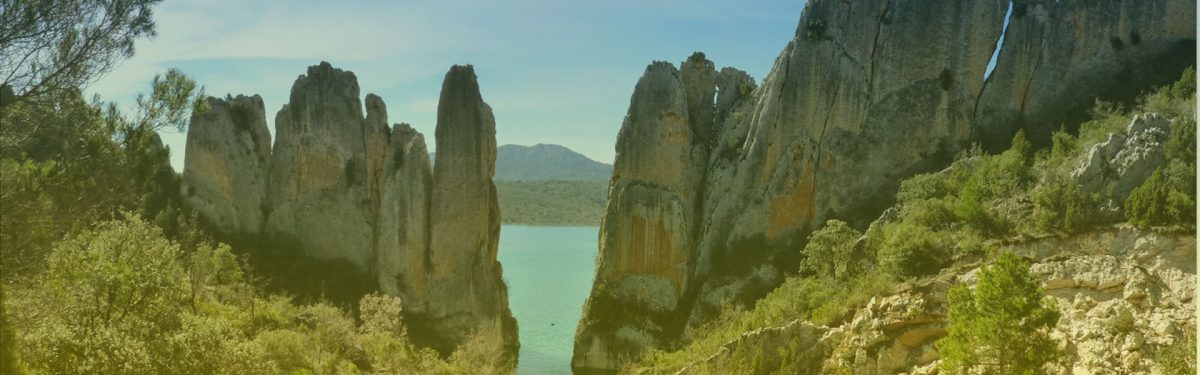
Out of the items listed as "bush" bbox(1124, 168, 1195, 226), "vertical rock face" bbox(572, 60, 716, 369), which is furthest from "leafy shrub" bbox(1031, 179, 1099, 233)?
"vertical rock face" bbox(572, 60, 716, 369)

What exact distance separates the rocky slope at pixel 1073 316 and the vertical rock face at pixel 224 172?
96.4 feet

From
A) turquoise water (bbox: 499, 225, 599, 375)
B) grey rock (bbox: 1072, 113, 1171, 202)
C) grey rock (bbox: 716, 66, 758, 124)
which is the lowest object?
turquoise water (bbox: 499, 225, 599, 375)

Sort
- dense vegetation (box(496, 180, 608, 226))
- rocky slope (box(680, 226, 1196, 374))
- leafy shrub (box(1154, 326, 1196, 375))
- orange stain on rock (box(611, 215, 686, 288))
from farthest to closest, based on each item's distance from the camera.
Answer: dense vegetation (box(496, 180, 608, 226)) < orange stain on rock (box(611, 215, 686, 288)) < rocky slope (box(680, 226, 1196, 374)) < leafy shrub (box(1154, 326, 1196, 375))

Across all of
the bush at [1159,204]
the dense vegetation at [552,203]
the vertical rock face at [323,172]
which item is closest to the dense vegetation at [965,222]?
the bush at [1159,204]

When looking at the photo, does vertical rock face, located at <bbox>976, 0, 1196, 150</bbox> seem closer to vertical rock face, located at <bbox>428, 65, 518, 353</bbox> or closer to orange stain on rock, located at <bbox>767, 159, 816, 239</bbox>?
orange stain on rock, located at <bbox>767, 159, 816, 239</bbox>

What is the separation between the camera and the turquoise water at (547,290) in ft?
162

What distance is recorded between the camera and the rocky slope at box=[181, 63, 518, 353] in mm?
44781

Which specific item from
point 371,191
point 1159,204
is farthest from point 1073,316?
point 371,191

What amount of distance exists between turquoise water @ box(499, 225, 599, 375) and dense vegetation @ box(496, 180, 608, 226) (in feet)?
35.1

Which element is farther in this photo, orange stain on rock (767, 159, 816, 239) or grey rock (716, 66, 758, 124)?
grey rock (716, 66, 758, 124)

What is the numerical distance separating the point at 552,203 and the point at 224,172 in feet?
347

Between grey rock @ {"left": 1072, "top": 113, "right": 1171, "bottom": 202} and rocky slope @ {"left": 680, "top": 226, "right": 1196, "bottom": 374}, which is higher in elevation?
grey rock @ {"left": 1072, "top": 113, "right": 1171, "bottom": 202}

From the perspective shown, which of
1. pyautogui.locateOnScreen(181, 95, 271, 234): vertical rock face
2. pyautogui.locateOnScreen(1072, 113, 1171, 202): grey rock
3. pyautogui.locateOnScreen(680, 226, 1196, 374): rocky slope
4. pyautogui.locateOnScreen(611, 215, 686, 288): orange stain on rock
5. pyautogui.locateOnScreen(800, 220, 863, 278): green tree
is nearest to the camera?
pyautogui.locateOnScreen(680, 226, 1196, 374): rocky slope

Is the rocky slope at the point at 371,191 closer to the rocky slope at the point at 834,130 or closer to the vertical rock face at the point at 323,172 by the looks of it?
the vertical rock face at the point at 323,172
